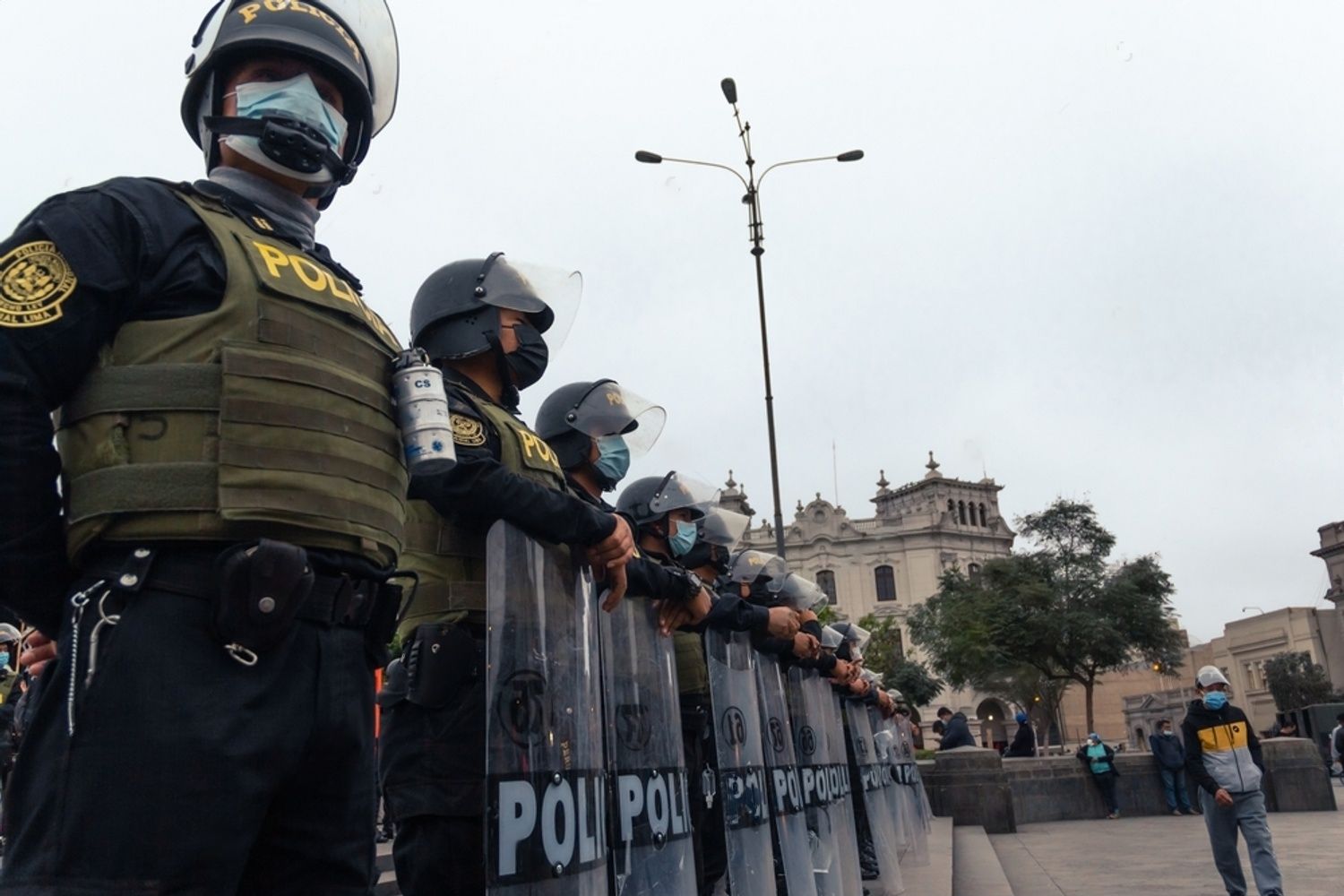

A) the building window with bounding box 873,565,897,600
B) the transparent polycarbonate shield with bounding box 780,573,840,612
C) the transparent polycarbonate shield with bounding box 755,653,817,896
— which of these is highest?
the building window with bounding box 873,565,897,600

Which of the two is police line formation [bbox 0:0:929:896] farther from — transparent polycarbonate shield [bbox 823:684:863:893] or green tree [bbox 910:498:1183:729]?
→ green tree [bbox 910:498:1183:729]

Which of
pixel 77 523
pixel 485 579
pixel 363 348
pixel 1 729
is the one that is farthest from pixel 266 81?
pixel 1 729

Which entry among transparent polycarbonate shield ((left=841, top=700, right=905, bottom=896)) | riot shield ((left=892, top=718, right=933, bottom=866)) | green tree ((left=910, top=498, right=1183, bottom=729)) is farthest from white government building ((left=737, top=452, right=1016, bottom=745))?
transparent polycarbonate shield ((left=841, top=700, right=905, bottom=896))

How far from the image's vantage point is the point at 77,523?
1740 millimetres

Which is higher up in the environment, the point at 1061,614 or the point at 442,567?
the point at 1061,614

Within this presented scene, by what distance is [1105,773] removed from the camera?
52.5 feet

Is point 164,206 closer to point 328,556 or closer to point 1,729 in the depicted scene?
point 328,556

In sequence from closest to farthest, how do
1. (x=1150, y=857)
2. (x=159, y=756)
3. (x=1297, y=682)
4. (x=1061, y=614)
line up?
(x=159, y=756) < (x=1150, y=857) < (x=1061, y=614) < (x=1297, y=682)

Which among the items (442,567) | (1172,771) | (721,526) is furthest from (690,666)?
(1172,771)

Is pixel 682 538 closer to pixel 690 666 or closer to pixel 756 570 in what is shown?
pixel 690 666

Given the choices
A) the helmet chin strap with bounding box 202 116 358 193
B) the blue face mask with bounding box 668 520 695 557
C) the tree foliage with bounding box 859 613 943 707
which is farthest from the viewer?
the tree foliage with bounding box 859 613 943 707

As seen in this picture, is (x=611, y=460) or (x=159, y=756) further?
(x=611, y=460)

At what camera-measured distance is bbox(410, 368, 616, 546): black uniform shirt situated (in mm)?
2764

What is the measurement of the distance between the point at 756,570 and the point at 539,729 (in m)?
4.11
